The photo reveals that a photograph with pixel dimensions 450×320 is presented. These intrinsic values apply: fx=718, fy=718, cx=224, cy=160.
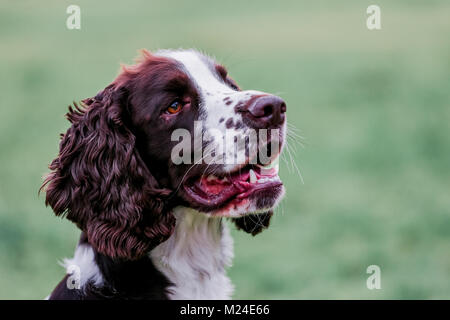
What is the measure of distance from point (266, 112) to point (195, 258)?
88 cm

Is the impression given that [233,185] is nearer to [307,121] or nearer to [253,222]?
[253,222]

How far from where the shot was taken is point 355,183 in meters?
9.12

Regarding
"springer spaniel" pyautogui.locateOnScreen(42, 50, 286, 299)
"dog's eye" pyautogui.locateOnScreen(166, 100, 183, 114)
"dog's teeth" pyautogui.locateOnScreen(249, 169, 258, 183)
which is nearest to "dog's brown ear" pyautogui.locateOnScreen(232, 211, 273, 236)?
"springer spaniel" pyautogui.locateOnScreen(42, 50, 286, 299)

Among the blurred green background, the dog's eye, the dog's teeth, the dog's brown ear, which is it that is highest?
the blurred green background

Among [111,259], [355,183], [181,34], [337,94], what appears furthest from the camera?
[181,34]

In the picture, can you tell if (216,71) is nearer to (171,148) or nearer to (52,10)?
(171,148)

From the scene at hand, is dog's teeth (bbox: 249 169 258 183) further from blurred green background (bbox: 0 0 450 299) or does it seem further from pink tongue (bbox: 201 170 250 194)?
blurred green background (bbox: 0 0 450 299)

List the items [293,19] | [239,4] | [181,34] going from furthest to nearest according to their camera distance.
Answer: [239,4]
[293,19]
[181,34]

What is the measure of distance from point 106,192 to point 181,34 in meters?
11.8

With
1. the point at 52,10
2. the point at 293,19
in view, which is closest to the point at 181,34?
the point at 293,19

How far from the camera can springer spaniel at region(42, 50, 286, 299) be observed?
3582mm

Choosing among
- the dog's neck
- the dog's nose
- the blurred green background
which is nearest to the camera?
the dog's nose

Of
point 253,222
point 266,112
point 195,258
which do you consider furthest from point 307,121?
point 266,112

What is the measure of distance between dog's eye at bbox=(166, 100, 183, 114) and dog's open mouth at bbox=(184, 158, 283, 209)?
1.22 feet
